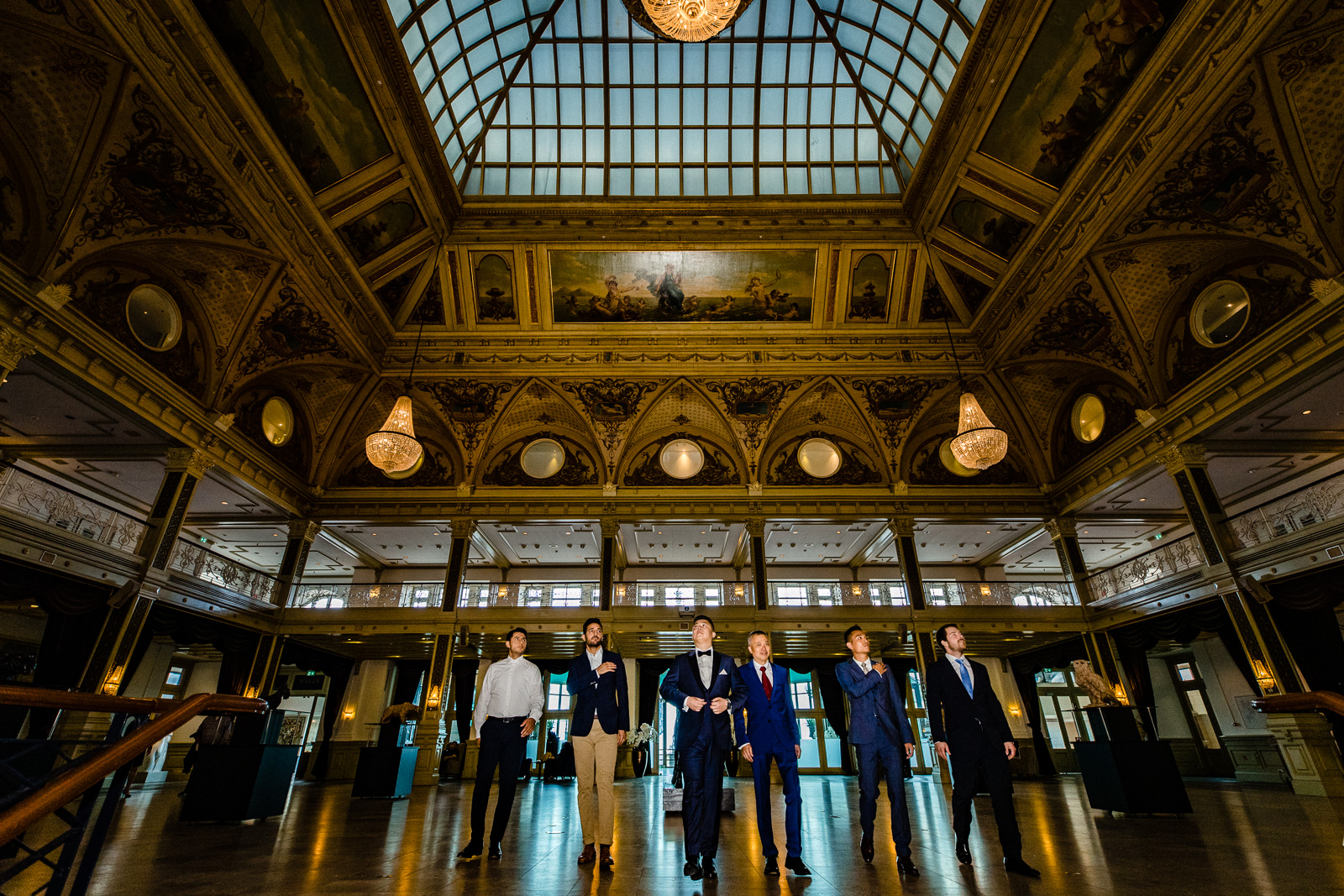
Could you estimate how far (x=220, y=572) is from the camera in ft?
39.7

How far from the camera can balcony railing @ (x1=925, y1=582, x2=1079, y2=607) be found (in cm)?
1391

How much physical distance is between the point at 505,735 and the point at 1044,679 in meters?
19.0

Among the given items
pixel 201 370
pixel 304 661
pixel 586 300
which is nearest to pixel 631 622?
pixel 586 300

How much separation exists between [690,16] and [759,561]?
10635 mm

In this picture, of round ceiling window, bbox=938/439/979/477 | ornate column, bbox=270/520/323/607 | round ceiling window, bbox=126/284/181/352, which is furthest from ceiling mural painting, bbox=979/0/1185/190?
ornate column, bbox=270/520/323/607

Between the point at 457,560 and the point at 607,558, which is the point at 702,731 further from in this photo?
the point at 457,560

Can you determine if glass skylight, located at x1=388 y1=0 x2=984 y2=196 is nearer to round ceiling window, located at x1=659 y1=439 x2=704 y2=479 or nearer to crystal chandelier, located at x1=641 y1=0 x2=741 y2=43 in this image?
crystal chandelier, located at x1=641 y1=0 x2=741 y2=43

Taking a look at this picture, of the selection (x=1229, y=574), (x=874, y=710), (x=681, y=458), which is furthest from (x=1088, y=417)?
(x=874, y=710)

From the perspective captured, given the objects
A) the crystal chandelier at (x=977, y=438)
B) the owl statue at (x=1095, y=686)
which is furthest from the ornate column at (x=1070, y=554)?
the owl statue at (x=1095, y=686)

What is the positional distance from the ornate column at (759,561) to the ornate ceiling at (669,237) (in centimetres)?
63

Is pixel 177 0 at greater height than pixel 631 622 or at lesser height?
greater

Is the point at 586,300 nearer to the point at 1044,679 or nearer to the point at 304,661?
the point at 304,661

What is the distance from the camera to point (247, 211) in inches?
379

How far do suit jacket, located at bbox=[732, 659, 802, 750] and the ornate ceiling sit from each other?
9414 mm
